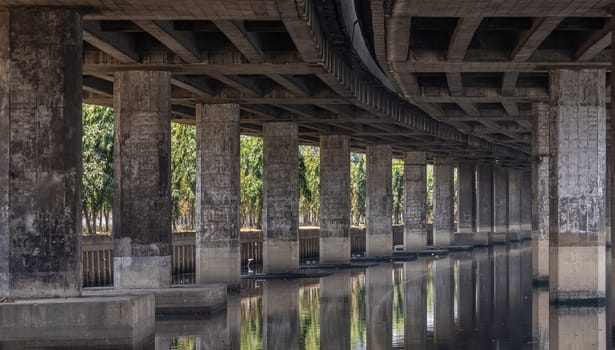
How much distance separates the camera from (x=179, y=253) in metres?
67.5

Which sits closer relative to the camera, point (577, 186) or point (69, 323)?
point (69, 323)

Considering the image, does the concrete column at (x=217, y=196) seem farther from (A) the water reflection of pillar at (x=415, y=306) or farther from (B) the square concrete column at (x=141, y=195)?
(B) the square concrete column at (x=141, y=195)

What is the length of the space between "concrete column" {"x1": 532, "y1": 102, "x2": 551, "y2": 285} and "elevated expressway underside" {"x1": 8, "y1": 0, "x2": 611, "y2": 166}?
4.08 feet

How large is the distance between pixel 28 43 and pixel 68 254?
485 cm

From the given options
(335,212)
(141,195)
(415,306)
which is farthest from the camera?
(335,212)

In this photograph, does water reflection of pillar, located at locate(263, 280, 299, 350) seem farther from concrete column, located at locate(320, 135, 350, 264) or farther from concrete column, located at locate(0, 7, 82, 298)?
concrete column, located at locate(320, 135, 350, 264)

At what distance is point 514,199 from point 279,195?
72276mm

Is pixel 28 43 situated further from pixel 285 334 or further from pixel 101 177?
pixel 101 177

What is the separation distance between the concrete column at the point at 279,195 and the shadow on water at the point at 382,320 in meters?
2.71

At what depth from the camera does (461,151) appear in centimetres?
9738

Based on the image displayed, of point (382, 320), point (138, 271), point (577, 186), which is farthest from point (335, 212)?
point (382, 320)

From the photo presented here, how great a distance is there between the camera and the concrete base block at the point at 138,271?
128 ft

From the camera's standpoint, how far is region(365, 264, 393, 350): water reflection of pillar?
3098cm

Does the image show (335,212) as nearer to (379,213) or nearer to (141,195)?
(379,213)
